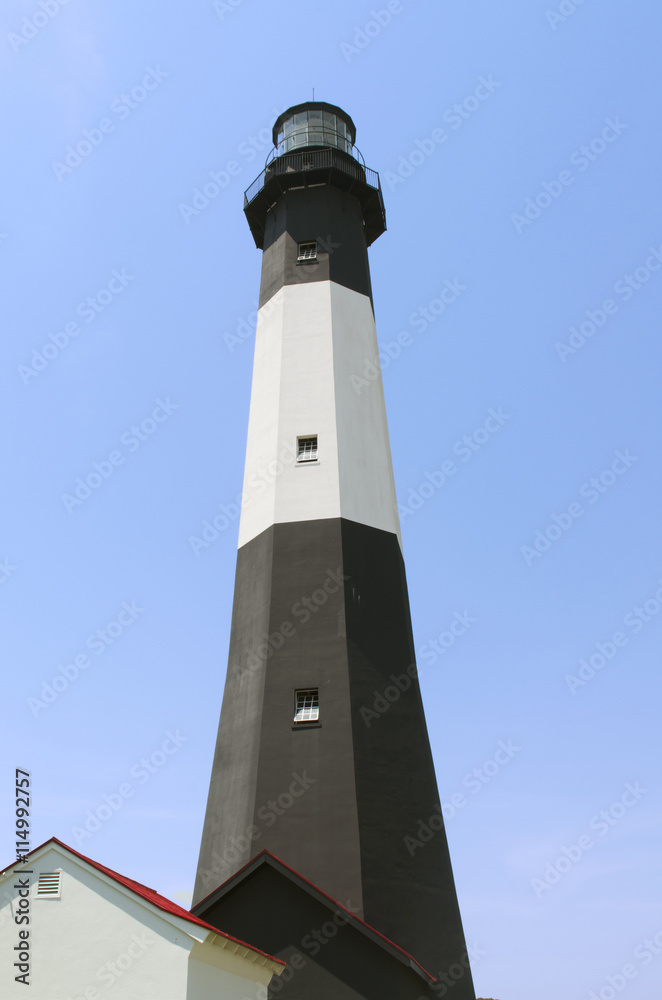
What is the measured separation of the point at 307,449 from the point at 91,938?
37.3ft

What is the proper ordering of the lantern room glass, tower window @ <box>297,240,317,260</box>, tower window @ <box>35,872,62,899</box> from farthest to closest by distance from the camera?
the lantern room glass < tower window @ <box>297,240,317,260</box> < tower window @ <box>35,872,62,899</box>

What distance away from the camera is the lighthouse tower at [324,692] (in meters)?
13.1

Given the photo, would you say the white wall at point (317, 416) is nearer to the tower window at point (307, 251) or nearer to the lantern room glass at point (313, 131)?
the tower window at point (307, 251)

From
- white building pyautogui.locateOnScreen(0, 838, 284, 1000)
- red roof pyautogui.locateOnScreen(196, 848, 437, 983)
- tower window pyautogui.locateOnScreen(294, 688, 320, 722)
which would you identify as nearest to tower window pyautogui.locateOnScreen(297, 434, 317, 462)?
tower window pyautogui.locateOnScreen(294, 688, 320, 722)

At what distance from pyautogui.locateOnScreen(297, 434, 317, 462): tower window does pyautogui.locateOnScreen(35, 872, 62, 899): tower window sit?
1069 cm

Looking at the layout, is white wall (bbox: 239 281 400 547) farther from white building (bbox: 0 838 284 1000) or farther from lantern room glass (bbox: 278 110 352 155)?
white building (bbox: 0 838 284 1000)

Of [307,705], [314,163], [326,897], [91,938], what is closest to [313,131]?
[314,163]

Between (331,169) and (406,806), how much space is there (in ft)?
54.9

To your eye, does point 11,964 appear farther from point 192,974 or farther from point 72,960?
point 192,974

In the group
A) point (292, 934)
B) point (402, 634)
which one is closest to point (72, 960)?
point (292, 934)

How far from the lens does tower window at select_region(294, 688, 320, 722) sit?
15.7m

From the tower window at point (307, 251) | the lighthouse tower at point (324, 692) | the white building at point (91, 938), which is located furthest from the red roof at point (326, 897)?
the tower window at point (307, 251)

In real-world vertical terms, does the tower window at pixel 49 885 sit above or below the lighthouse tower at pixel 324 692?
below

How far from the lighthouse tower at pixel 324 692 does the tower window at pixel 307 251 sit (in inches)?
2.3
